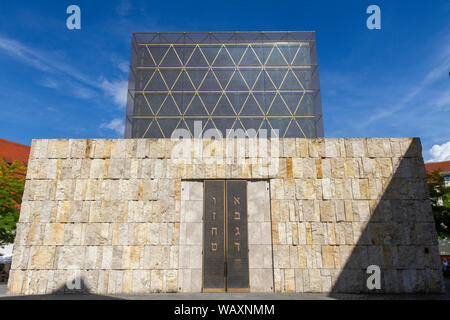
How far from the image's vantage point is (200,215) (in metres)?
15.1

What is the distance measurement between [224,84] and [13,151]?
3313 centimetres

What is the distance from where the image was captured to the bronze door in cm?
1423

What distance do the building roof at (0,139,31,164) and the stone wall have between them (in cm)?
3450

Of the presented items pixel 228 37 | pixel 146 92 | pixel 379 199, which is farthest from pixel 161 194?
pixel 228 37

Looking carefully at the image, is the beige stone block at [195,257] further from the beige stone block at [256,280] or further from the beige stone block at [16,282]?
the beige stone block at [16,282]

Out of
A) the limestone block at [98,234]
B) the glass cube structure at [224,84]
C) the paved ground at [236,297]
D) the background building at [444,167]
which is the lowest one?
the paved ground at [236,297]

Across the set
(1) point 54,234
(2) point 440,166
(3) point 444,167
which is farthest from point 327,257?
(3) point 444,167

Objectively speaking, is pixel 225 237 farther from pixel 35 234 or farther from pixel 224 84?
pixel 224 84

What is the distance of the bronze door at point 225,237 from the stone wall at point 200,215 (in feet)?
1.36

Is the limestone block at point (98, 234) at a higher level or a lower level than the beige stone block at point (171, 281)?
higher

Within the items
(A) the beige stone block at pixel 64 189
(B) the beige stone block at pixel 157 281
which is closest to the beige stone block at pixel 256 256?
(B) the beige stone block at pixel 157 281

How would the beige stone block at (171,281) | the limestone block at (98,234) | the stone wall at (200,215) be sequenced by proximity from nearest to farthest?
1. the beige stone block at (171,281)
2. the stone wall at (200,215)
3. the limestone block at (98,234)

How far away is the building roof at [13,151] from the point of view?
4328 centimetres

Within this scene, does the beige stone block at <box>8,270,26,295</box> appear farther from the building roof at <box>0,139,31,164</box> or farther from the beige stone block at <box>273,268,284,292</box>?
the building roof at <box>0,139,31,164</box>
